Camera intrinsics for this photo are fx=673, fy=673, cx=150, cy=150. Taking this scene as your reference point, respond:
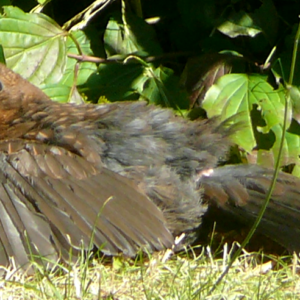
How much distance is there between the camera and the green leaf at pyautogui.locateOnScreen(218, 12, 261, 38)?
3934 millimetres

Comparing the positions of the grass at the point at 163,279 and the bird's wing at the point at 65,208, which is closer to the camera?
the grass at the point at 163,279

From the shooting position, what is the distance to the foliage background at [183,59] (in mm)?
3688

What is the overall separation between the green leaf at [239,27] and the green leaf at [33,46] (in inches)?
37.9

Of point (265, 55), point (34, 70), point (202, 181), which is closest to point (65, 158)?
point (202, 181)

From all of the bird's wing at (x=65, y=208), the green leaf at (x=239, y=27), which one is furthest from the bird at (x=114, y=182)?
the green leaf at (x=239, y=27)

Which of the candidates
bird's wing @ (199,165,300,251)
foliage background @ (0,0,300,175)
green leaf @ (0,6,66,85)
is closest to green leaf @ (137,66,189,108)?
foliage background @ (0,0,300,175)

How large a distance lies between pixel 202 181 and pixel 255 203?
261 mm

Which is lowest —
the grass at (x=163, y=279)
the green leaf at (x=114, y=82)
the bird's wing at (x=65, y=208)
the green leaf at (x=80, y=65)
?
the grass at (x=163, y=279)

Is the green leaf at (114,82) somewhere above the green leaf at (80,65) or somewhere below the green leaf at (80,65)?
below

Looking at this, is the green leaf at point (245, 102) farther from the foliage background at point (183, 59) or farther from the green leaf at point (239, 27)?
the green leaf at point (239, 27)

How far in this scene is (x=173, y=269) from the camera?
107 inches

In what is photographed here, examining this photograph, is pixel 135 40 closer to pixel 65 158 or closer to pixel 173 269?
pixel 65 158

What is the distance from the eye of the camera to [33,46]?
394 cm

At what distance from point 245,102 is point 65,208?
143 cm
